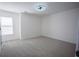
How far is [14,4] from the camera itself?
7.28ft

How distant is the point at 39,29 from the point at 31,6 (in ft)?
1.94

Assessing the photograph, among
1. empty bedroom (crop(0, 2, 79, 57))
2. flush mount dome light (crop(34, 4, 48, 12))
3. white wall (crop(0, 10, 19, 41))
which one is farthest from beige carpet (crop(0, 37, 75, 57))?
flush mount dome light (crop(34, 4, 48, 12))

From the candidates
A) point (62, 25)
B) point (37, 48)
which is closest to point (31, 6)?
point (62, 25)

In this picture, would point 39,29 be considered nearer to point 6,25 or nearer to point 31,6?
point 31,6

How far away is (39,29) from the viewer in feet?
7.61

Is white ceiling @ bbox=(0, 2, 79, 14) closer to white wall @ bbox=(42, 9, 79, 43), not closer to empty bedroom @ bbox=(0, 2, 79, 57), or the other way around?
empty bedroom @ bbox=(0, 2, 79, 57)

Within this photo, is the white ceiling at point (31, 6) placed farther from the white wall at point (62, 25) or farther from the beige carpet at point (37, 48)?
the beige carpet at point (37, 48)

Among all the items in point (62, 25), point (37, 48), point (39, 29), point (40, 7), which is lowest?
point (37, 48)

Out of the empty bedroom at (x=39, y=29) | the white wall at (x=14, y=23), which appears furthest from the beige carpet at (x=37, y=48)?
the white wall at (x=14, y=23)

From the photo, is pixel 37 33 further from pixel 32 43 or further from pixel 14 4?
pixel 14 4

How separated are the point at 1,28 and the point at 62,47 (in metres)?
1.52

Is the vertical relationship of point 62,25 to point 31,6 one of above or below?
below

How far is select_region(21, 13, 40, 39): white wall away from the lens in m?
→ 2.30

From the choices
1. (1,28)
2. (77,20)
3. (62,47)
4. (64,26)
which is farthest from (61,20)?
(1,28)
